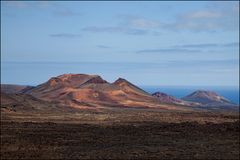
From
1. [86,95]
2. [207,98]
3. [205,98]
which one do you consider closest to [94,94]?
[86,95]

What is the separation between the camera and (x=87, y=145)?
81.8 ft

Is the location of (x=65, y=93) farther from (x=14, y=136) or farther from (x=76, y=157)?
(x=76, y=157)

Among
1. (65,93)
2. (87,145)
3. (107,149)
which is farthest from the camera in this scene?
(65,93)

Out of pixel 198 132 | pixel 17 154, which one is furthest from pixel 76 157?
pixel 198 132

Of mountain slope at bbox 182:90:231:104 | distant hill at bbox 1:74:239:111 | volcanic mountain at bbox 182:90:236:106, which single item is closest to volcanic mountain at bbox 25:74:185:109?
distant hill at bbox 1:74:239:111

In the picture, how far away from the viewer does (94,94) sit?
266 ft

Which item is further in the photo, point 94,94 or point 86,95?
point 94,94

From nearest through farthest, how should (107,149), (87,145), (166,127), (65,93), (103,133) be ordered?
(107,149), (87,145), (103,133), (166,127), (65,93)

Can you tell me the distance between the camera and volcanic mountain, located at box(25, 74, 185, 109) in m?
75.4

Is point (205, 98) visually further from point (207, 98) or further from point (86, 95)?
point (86, 95)

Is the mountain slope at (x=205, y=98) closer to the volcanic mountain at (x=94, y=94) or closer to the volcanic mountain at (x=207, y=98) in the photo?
the volcanic mountain at (x=207, y=98)

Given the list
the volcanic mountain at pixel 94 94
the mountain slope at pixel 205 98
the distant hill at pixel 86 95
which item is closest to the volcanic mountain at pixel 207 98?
the mountain slope at pixel 205 98

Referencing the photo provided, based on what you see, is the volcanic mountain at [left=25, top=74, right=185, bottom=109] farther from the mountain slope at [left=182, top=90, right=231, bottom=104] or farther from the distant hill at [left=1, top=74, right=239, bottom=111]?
the mountain slope at [left=182, top=90, right=231, bottom=104]

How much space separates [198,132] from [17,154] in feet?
48.2
